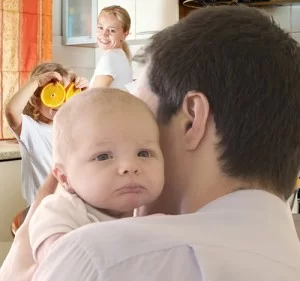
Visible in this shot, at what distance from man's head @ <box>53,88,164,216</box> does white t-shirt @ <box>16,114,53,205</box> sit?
2.09 meters

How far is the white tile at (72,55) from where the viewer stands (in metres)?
4.48

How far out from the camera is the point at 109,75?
3182 millimetres

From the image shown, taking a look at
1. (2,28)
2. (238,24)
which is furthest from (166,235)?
(2,28)

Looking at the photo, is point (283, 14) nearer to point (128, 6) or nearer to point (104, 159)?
point (128, 6)

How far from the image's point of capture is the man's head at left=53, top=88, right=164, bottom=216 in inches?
35.6

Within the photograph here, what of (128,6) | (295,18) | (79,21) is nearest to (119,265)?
(295,18)

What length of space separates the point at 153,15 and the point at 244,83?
358 cm

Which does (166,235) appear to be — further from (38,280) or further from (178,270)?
(38,280)

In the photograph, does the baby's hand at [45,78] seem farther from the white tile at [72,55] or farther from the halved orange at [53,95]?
the white tile at [72,55]

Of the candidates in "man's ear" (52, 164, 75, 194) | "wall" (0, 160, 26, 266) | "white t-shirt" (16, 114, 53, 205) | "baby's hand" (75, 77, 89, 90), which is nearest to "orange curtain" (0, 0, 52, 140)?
"wall" (0, 160, 26, 266)

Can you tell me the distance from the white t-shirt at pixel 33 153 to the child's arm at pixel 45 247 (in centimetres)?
209

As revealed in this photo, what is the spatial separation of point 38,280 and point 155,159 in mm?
269

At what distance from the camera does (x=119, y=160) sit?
0.92m

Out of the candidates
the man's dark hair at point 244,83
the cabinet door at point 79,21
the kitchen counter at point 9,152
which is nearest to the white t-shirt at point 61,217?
the man's dark hair at point 244,83
